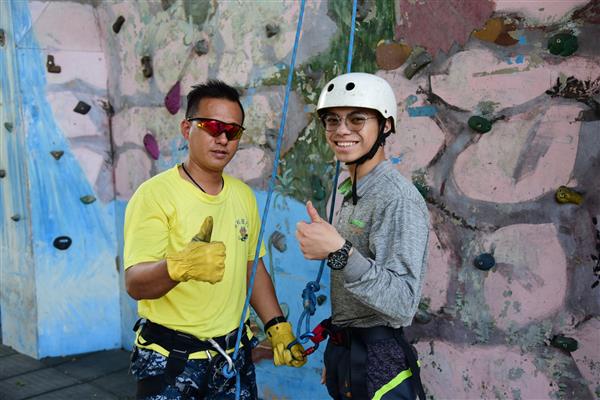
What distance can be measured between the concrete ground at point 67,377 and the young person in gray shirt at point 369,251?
9.14 feet

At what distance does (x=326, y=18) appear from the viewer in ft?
10.9

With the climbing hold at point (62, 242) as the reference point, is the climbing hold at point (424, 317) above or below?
above

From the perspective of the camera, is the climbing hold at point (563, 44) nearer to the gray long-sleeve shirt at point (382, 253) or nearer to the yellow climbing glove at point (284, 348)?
the gray long-sleeve shirt at point (382, 253)

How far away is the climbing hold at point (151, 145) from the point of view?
4.60 meters

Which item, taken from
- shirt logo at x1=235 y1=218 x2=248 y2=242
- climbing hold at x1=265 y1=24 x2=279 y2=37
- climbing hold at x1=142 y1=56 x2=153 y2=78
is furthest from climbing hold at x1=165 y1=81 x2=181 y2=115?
shirt logo at x1=235 y1=218 x2=248 y2=242

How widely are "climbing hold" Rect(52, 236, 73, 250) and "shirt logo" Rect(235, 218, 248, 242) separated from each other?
118 inches

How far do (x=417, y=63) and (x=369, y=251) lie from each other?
1316mm

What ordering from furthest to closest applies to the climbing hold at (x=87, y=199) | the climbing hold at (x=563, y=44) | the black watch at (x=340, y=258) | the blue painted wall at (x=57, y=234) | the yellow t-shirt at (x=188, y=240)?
the climbing hold at (x=87, y=199), the blue painted wall at (x=57, y=234), the climbing hold at (x=563, y=44), the yellow t-shirt at (x=188, y=240), the black watch at (x=340, y=258)

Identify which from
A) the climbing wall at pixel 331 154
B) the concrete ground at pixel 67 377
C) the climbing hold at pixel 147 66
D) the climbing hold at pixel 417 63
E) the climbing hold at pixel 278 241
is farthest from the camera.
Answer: the climbing hold at pixel 147 66

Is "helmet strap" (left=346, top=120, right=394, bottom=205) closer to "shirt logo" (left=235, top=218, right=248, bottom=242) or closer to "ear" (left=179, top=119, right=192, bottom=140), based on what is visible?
"shirt logo" (left=235, top=218, right=248, bottom=242)

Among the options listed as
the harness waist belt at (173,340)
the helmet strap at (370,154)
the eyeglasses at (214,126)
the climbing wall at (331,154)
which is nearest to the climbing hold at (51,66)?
the climbing wall at (331,154)

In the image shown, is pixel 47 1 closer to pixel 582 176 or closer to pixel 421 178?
pixel 421 178

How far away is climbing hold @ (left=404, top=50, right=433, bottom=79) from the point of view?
2.83m

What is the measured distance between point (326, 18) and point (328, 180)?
0.96 metres
